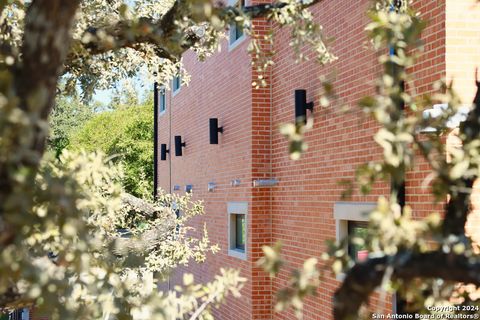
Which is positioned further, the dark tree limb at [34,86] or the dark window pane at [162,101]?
the dark window pane at [162,101]

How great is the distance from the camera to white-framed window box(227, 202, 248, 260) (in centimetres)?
1271

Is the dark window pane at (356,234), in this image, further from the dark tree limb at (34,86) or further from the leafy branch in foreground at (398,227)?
the dark tree limb at (34,86)

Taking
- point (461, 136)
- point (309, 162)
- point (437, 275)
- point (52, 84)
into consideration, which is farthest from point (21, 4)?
point (309, 162)

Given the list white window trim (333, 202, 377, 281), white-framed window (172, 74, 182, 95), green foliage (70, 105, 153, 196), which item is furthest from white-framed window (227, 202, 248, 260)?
green foliage (70, 105, 153, 196)

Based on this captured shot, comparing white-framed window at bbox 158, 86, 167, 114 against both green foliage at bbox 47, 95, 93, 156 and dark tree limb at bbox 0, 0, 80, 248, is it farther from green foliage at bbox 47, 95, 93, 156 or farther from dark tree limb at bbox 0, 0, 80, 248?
green foliage at bbox 47, 95, 93, 156

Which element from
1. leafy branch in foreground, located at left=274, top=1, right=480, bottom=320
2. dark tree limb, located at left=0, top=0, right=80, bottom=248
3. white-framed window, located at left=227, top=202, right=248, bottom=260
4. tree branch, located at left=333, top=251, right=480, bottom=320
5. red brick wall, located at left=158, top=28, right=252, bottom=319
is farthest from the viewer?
white-framed window, located at left=227, top=202, right=248, bottom=260

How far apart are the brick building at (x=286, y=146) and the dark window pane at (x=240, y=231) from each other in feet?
0.12

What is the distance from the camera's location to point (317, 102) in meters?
9.68

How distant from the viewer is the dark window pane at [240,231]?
1316 centimetres

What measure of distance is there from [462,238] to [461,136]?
0.51 metres

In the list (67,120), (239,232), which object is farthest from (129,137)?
(239,232)

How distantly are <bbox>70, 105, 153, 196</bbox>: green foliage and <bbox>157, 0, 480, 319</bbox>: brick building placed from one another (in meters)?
18.3

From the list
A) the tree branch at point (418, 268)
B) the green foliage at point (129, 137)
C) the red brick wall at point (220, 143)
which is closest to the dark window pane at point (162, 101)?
the red brick wall at point (220, 143)

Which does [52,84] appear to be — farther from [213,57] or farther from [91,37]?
[213,57]
